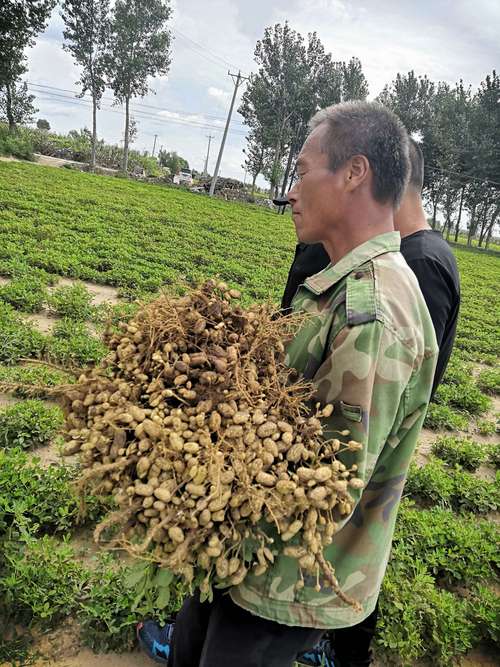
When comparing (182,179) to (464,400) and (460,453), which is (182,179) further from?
(460,453)

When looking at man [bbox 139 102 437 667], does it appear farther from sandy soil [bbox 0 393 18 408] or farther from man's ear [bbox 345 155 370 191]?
sandy soil [bbox 0 393 18 408]

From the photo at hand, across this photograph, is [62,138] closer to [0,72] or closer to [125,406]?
[0,72]

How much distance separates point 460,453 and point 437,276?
3.24 metres

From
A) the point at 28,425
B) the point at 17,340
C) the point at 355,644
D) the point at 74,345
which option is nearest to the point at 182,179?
the point at 74,345

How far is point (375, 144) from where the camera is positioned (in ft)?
5.01

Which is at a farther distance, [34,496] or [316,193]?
[34,496]

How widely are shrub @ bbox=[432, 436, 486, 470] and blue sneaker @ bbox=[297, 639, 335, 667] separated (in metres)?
2.89

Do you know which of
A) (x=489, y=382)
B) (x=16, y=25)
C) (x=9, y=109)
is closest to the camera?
(x=489, y=382)

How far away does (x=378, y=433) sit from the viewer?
4.49 ft

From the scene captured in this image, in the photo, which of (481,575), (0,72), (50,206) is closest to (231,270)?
(50,206)

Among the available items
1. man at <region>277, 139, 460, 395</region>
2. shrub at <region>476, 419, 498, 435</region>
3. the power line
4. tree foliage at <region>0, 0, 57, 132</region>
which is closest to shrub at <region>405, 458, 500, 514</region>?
shrub at <region>476, 419, 498, 435</region>

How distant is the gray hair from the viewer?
1530mm

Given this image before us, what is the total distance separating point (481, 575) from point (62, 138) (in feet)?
171

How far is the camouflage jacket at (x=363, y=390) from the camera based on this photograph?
4.32 ft
